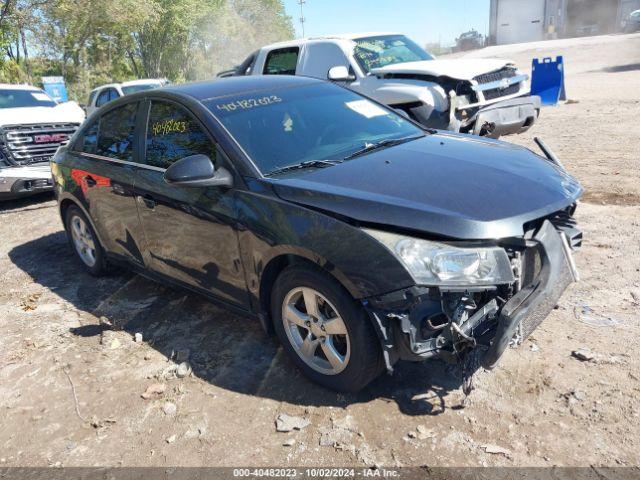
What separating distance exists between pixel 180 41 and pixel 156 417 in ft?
137

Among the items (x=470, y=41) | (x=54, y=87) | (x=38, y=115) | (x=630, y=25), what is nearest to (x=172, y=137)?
(x=38, y=115)

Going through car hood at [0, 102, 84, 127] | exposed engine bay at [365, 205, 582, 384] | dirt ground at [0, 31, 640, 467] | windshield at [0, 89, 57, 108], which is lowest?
dirt ground at [0, 31, 640, 467]

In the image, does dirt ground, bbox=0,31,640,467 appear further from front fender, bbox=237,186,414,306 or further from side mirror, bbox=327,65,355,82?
side mirror, bbox=327,65,355,82

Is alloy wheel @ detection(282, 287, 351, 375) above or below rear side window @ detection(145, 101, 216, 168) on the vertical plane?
below

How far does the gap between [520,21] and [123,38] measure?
34433 millimetres

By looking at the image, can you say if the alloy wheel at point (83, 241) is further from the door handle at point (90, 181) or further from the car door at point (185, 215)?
the car door at point (185, 215)

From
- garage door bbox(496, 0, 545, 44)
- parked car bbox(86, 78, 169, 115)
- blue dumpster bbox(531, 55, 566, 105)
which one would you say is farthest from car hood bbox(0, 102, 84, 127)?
garage door bbox(496, 0, 545, 44)

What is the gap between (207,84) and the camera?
409 centimetres

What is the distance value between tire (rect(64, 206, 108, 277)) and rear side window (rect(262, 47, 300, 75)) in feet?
15.9

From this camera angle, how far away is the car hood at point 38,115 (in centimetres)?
855

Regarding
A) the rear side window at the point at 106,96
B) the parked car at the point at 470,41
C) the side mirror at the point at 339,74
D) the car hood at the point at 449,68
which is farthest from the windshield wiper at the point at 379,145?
the parked car at the point at 470,41

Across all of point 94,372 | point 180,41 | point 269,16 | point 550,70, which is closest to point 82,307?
point 94,372

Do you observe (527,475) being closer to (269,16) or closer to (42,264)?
(42,264)

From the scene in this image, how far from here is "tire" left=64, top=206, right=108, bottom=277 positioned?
16.5ft
